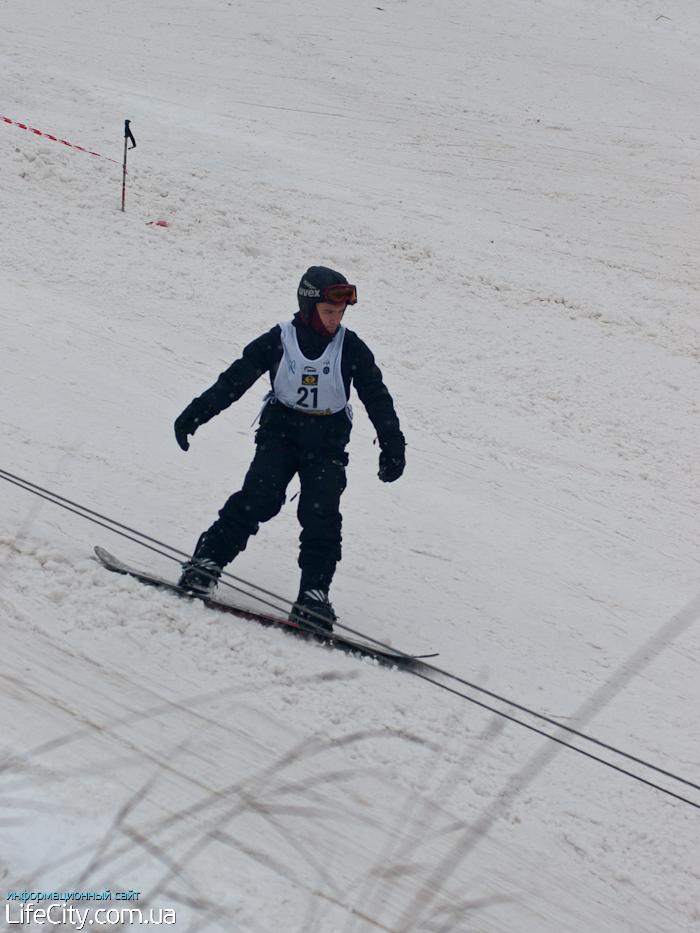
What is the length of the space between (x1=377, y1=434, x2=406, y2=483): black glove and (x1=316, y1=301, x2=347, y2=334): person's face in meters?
0.66

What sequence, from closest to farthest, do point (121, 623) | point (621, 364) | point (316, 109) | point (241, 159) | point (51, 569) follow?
1. point (121, 623)
2. point (51, 569)
3. point (621, 364)
4. point (241, 159)
5. point (316, 109)

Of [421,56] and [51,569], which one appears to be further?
[421,56]

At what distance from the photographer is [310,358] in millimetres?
3688

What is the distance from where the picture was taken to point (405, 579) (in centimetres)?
468

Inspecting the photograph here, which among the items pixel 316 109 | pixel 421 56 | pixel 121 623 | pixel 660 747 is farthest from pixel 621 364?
pixel 421 56

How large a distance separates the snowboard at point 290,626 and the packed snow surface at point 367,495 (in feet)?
0.32

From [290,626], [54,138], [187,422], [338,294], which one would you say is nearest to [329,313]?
[338,294]

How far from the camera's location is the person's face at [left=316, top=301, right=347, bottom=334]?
354 cm

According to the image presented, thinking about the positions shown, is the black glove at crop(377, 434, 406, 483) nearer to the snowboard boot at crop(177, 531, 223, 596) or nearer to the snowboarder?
the snowboarder

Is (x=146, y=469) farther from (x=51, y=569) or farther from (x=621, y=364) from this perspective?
(x=621, y=364)

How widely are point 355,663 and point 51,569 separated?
1.71m

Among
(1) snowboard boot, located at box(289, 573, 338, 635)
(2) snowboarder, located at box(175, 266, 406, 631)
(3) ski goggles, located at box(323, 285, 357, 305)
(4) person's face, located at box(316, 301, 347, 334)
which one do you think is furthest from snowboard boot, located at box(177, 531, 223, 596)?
(3) ski goggles, located at box(323, 285, 357, 305)

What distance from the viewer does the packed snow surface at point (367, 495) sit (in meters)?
2.57

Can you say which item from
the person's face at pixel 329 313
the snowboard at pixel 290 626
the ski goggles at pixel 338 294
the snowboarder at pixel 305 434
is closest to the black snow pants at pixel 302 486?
the snowboarder at pixel 305 434
